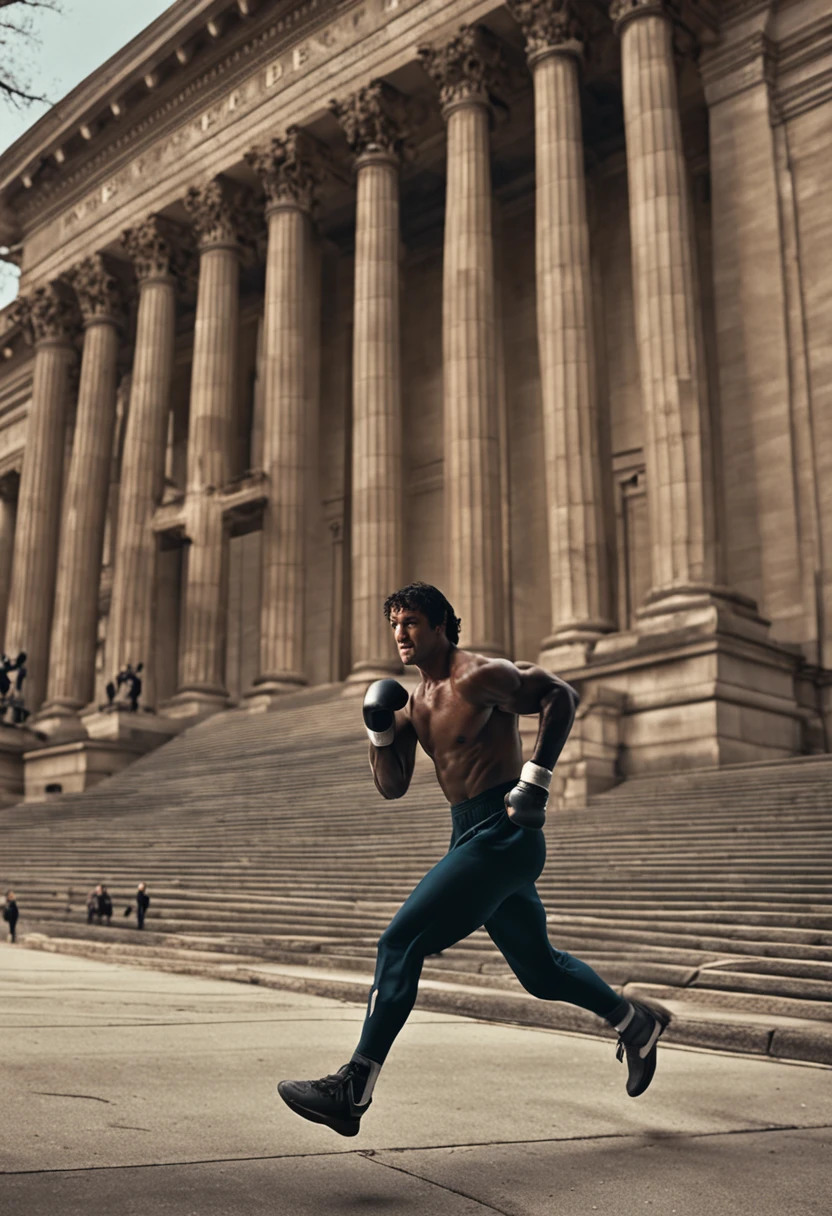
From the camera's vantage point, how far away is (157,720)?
32.2 m

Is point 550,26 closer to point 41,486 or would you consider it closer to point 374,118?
point 374,118

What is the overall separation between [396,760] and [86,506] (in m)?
35.5

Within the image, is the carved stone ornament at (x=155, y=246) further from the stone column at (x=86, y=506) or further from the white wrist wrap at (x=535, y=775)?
the white wrist wrap at (x=535, y=775)

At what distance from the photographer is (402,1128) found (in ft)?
14.0

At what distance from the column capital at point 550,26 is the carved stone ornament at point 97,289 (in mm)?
17333

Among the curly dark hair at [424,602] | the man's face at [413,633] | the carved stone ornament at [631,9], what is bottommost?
the man's face at [413,633]

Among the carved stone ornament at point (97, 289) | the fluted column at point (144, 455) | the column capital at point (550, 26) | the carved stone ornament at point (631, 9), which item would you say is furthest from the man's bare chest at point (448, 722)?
the carved stone ornament at point (97, 289)

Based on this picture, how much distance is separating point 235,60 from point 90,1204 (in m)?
37.4

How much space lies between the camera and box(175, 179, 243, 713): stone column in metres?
33.3

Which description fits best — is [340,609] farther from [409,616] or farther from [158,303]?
[409,616]

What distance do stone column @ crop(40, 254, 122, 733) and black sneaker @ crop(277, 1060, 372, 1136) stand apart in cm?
3310

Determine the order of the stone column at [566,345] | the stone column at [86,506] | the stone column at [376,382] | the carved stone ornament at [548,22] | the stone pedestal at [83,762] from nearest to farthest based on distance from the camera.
Result: the stone column at [566,345]
the carved stone ornament at [548,22]
the stone column at [376,382]
the stone pedestal at [83,762]
the stone column at [86,506]

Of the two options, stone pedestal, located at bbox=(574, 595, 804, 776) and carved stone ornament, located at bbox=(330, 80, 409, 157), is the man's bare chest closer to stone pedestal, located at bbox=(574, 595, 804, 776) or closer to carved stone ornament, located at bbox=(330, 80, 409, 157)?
stone pedestal, located at bbox=(574, 595, 804, 776)

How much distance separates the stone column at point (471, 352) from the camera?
27312 millimetres
